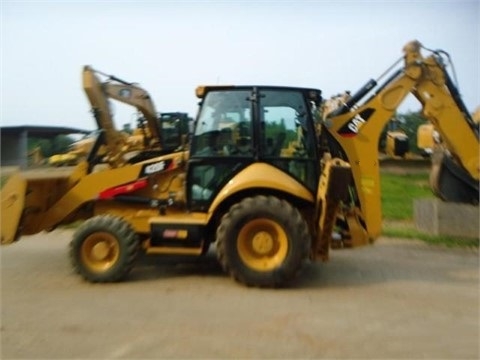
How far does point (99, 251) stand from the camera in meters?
6.99

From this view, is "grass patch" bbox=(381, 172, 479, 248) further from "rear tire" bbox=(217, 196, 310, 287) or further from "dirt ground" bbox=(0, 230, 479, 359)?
"rear tire" bbox=(217, 196, 310, 287)

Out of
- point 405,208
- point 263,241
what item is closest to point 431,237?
point 405,208

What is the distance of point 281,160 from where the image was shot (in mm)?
7051

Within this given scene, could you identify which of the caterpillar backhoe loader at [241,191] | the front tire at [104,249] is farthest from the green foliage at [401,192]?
the front tire at [104,249]

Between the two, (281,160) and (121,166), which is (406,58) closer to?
(281,160)

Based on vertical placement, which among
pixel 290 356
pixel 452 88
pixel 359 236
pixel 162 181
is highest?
pixel 452 88

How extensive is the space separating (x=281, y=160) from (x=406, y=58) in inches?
93.1

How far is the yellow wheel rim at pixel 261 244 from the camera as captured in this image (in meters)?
6.74

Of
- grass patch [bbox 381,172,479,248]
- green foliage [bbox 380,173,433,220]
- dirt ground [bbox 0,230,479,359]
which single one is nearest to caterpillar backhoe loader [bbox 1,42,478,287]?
dirt ground [bbox 0,230,479,359]

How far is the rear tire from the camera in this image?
21.8ft

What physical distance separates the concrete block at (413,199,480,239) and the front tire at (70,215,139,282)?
5.52 metres

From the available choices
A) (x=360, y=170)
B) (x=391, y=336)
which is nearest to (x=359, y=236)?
(x=360, y=170)

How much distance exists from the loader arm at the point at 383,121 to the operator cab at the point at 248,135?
56cm

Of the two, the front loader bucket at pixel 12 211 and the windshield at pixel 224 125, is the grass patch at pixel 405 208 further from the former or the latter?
the front loader bucket at pixel 12 211
